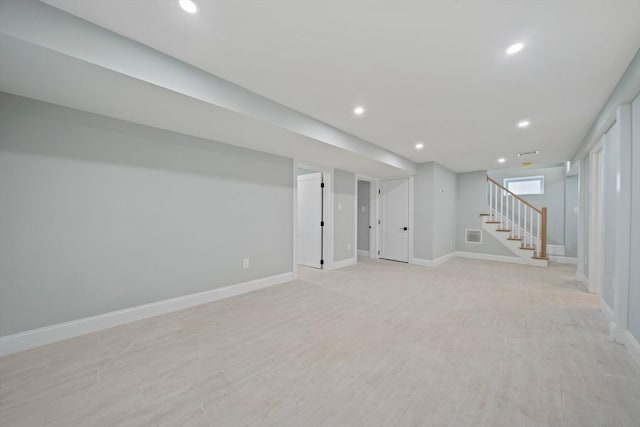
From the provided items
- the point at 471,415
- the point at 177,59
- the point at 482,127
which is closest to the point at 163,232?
the point at 177,59

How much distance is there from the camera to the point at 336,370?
196 centimetres

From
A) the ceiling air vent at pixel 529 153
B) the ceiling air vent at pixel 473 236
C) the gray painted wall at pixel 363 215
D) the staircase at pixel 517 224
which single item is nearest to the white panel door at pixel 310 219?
the gray painted wall at pixel 363 215

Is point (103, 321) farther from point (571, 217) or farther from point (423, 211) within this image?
point (571, 217)

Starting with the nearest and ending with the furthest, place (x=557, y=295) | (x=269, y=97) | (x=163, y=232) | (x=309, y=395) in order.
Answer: (x=309, y=395)
(x=269, y=97)
(x=163, y=232)
(x=557, y=295)

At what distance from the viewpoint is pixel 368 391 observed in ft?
5.69

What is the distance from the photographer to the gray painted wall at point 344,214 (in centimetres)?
559

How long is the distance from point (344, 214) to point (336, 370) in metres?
4.04

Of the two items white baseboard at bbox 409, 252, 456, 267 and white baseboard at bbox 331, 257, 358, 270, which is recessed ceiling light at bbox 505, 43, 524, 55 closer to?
white baseboard at bbox 331, 257, 358, 270

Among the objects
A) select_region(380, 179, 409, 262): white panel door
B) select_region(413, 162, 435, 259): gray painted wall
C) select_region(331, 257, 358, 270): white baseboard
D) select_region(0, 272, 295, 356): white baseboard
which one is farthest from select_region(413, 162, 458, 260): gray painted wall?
select_region(0, 272, 295, 356): white baseboard

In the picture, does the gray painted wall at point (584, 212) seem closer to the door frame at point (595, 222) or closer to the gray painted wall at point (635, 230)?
the door frame at point (595, 222)

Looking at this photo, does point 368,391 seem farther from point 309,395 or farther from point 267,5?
point 267,5

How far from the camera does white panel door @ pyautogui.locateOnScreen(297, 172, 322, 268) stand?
17.9 feet

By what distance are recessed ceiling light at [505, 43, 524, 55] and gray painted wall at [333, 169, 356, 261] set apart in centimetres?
378

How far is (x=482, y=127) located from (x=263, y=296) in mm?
4029
